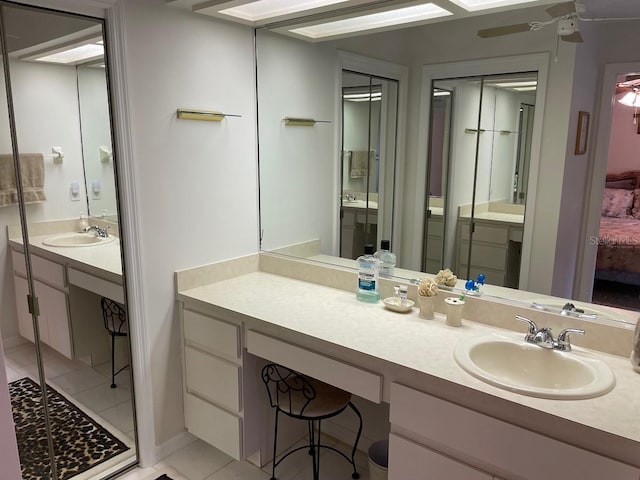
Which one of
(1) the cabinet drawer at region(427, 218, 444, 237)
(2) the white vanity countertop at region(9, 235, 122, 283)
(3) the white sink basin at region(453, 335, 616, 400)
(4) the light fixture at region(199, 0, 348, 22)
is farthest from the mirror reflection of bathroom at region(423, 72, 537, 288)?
(2) the white vanity countertop at region(9, 235, 122, 283)

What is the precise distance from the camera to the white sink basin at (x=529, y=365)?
4.85ft

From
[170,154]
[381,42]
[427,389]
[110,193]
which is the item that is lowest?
[427,389]

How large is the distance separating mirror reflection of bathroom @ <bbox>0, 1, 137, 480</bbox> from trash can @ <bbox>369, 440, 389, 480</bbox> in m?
1.20

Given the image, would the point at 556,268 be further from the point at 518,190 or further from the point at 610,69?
the point at 610,69

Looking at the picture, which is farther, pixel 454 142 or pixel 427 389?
pixel 454 142

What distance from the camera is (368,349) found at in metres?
1.69

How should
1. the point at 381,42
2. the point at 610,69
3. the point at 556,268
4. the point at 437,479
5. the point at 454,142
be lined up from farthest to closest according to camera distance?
the point at 381,42 → the point at 454,142 → the point at 556,268 → the point at 610,69 → the point at 437,479

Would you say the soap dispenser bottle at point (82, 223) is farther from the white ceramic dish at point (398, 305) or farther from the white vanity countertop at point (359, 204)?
the white ceramic dish at point (398, 305)

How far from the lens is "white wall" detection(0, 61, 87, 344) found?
73.8 inches

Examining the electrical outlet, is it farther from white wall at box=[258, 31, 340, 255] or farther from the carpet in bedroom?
the carpet in bedroom

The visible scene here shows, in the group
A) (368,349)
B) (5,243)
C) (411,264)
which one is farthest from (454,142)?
(5,243)

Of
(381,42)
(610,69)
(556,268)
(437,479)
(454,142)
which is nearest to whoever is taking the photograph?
(437,479)

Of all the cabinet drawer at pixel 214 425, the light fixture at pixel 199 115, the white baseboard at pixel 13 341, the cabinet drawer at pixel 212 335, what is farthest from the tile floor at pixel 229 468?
the light fixture at pixel 199 115

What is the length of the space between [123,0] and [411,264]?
1.73 metres
